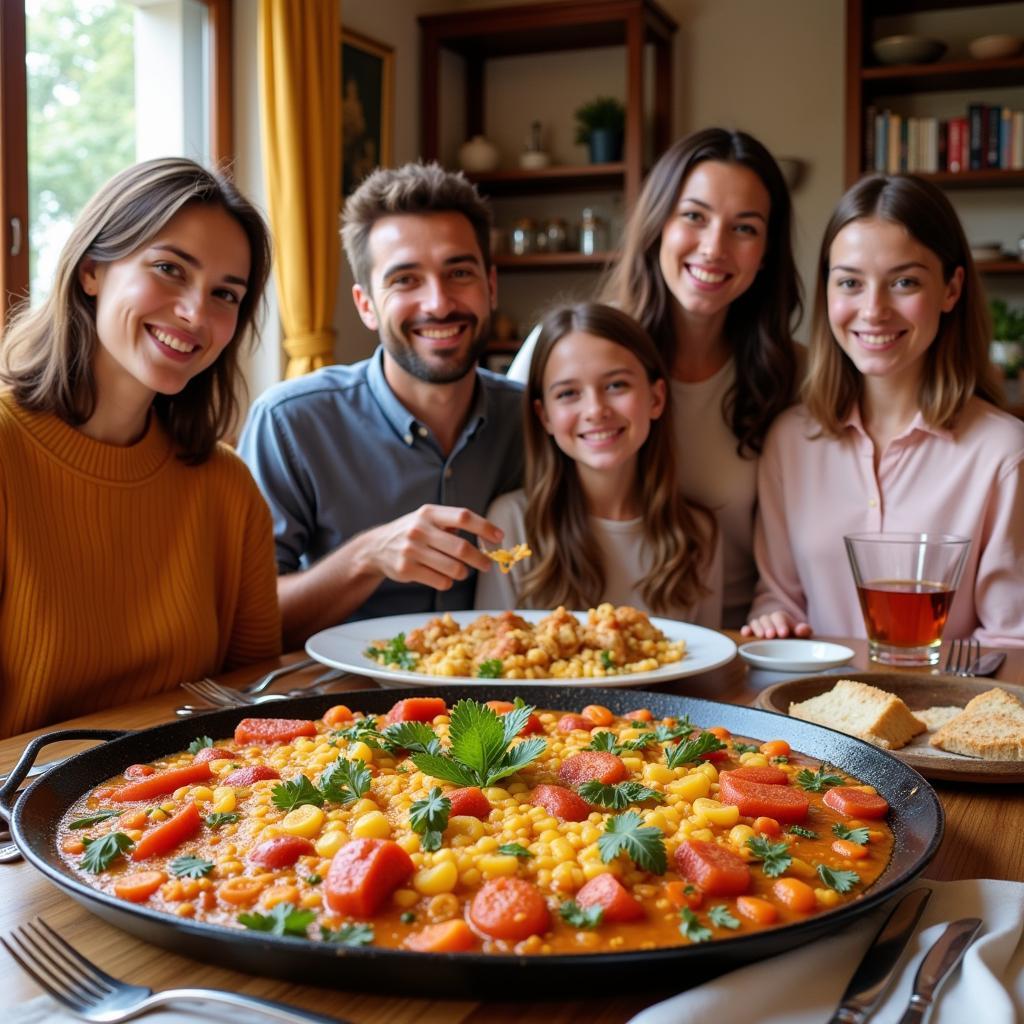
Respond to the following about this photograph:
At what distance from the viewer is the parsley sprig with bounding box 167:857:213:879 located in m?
1.01

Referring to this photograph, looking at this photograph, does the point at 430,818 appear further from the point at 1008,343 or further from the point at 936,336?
the point at 1008,343

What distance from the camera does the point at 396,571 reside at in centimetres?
235

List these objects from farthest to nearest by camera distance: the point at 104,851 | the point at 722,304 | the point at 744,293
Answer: the point at 744,293
the point at 722,304
the point at 104,851

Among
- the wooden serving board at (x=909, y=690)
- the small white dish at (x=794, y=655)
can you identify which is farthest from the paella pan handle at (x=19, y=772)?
the small white dish at (x=794, y=655)

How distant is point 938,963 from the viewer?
0.91 meters

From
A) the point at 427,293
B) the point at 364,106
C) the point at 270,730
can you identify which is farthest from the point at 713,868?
the point at 364,106

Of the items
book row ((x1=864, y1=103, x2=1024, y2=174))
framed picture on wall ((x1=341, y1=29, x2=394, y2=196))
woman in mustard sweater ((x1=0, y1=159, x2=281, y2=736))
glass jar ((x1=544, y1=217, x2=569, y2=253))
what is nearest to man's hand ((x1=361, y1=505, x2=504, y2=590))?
woman in mustard sweater ((x1=0, y1=159, x2=281, y2=736))

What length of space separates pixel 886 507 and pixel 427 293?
1282mm

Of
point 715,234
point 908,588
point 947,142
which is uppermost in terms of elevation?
point 947,142

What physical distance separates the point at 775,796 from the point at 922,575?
878 millimetres

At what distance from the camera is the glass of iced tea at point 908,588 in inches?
76.6

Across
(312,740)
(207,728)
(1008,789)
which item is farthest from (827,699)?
(207,728)

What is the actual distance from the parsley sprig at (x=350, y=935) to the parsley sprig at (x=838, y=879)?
40 centimetres

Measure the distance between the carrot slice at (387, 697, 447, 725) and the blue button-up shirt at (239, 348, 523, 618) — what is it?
1308 millimetres
